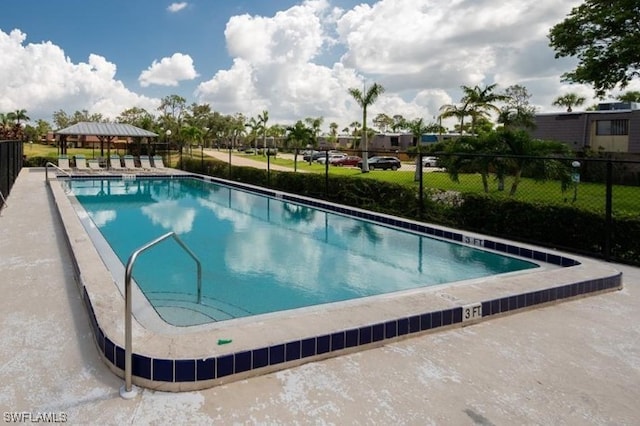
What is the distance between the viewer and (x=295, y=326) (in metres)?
3.30

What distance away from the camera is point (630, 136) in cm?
2506

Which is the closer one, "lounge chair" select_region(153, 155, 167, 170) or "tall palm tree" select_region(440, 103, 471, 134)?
"lounge chair" select_region(153, 155, 167, 170)

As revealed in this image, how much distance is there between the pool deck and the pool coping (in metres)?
0.08

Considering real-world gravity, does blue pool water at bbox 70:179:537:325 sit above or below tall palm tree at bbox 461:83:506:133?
below

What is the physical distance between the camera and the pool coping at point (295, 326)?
9.15 ft

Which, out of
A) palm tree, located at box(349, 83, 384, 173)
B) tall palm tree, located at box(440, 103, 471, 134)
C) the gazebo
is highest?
palm tree, located at box(349, 83, 384, 173)

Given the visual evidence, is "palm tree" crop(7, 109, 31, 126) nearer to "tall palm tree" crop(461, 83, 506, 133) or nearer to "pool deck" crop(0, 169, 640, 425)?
"tall palm tree" crop(461, 83, 506, 133)

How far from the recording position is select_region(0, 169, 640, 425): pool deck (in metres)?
2.44

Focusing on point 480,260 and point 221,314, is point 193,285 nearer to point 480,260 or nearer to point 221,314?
point 221,314

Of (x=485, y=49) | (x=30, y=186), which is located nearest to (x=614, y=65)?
(x=485, y=49)

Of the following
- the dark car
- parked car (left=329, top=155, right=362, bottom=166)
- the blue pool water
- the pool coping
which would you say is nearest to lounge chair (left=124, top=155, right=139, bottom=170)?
the blue pool water

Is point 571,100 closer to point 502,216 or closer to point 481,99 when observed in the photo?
point 481,99

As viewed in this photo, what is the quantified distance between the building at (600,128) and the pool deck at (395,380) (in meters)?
25.7

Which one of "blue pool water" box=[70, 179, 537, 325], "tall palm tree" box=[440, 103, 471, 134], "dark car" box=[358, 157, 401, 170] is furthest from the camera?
"dark car" box=[358, 157, 401, 170]
